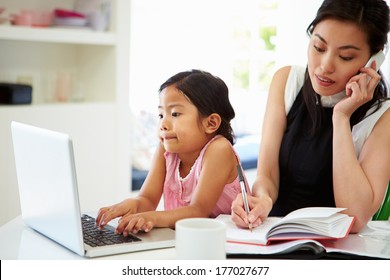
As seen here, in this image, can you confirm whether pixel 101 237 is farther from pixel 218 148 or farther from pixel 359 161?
pixel 359 161

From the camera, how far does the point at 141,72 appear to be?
4.34m

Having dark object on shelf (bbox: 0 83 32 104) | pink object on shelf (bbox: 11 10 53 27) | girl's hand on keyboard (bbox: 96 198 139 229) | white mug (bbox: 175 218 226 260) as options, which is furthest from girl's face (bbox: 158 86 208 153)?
pink object on shelf (bbox: 11 10 53 27)

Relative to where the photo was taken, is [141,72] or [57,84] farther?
[141,72]

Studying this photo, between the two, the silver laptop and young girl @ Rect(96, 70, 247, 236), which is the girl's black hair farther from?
the silver laptop

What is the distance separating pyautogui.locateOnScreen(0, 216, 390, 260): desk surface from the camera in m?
1.31

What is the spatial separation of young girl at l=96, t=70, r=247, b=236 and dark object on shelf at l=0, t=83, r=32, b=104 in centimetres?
168

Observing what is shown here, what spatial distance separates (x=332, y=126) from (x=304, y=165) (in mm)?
142

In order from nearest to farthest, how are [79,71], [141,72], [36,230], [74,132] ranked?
[36,230]
[74,132]
[79,71]
[141,72]

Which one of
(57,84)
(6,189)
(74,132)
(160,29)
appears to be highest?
(160,29)

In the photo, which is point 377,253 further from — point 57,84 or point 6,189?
point 57,84

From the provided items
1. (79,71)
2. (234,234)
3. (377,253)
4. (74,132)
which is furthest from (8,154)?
(377,253)

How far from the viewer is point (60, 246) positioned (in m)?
1.37
